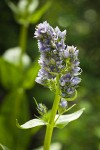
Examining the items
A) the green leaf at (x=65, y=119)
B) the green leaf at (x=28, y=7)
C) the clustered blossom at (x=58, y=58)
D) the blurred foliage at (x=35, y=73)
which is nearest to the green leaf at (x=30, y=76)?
the blurred foliage at (x=35, y=73)

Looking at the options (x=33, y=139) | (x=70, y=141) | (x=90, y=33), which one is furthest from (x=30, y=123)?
(x=90, y=33)

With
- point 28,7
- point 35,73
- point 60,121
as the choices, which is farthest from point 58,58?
point 28,7

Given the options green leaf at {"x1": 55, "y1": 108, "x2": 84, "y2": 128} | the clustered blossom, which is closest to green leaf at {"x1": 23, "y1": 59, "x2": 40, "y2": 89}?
green leaf at {"x1": 55, "y1": 108, "x2": 84, "y2": 128}

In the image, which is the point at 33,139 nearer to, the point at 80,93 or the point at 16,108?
the point at 80,93

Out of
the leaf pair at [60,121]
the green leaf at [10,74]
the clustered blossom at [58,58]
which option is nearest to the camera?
the clustered blossom at [58,58]

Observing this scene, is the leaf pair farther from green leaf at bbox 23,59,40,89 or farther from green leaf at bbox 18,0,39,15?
green leaf at bbox 18,0,39,15

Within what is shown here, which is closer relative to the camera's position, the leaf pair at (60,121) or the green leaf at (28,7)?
the leaf pair at (60,121)

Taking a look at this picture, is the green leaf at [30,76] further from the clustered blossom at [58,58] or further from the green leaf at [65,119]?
the clustered blossom at [58,58]
